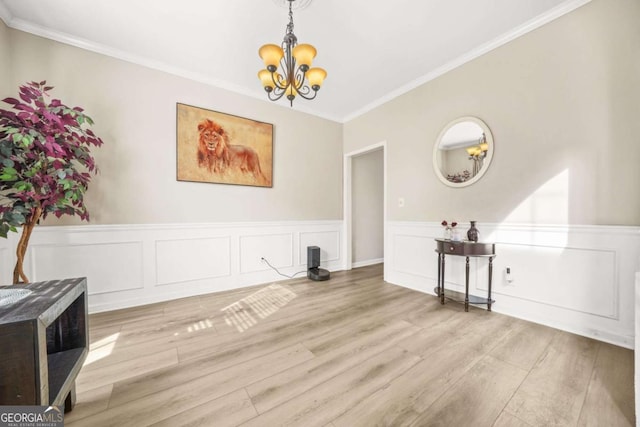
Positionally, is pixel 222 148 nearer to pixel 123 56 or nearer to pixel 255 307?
pixel 123 56

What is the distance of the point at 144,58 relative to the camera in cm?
266

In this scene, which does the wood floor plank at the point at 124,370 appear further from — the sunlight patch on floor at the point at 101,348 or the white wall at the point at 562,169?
→ the white wall at the point at 562,169

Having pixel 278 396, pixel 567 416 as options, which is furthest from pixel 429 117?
pixel 278 396

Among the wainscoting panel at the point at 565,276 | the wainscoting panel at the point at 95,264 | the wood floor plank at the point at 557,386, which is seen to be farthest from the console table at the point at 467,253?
the wainscoting panel at the point at 95,264

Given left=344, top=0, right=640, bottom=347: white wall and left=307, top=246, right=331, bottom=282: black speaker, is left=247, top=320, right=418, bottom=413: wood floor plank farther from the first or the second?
left=307, top=246, right=331, bottom=282: black speaker

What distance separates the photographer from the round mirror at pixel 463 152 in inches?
99.8

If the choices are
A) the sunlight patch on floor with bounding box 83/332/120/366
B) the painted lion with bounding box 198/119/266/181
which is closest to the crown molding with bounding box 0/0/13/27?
the painted lion with bounding box 198/119/266/181

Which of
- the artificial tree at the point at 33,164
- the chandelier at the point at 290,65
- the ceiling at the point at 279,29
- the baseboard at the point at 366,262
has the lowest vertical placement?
the baseboard at the point at 366,262

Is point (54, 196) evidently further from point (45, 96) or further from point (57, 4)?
point (57, 4)

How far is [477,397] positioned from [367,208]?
367 centimetres

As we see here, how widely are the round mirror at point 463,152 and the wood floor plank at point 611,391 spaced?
5.60 feet

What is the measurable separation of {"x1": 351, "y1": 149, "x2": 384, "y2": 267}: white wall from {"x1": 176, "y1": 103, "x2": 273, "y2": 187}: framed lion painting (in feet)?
6.04

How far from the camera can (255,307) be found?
8.47 ft

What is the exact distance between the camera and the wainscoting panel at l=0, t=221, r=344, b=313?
228 centimetres
